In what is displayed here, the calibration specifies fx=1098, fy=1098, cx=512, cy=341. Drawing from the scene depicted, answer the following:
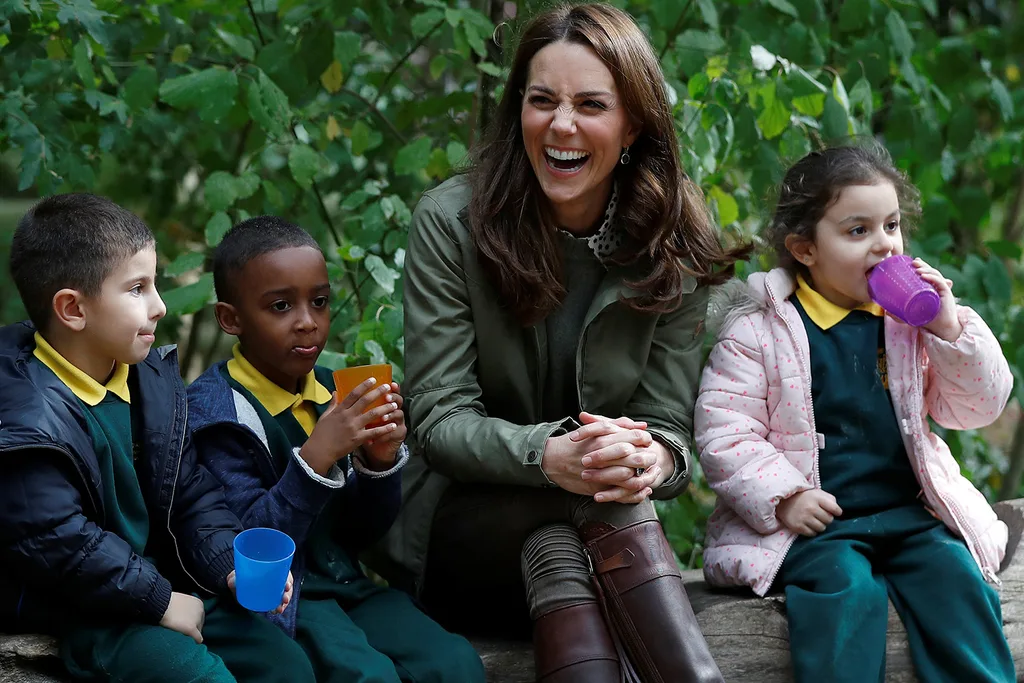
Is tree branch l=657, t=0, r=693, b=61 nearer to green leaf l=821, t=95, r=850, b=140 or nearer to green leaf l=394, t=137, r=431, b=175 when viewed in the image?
green leaf l=821, t=95, r=850, b=140

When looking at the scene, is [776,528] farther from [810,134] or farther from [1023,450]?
[1023,450]

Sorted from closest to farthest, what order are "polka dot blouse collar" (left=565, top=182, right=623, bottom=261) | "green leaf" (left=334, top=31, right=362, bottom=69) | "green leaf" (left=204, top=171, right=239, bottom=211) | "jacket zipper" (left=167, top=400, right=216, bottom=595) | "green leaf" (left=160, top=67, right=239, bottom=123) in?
"jacket zipper" (left=167, top=400, right=216, bottom=595), "polka dot blouse collar" (left=565, top=182, right=623, bottom=261), "green leaf" (left=160, top=67, right=239, bottom=123), "green leaf" (left=204, top=171, right=239, bottom=211), "green leaf" (left=334, top=31, right=362, bottom=69)

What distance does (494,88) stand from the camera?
3422 millimetres

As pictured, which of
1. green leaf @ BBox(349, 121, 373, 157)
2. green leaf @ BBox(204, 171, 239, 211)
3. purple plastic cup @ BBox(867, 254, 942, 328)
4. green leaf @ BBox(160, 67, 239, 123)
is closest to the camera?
purple plastic cup @ BBox(867, 254, 942, 328)

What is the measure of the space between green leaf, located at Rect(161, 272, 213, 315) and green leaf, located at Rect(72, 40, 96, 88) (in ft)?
2.00

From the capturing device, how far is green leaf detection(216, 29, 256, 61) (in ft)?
11.0

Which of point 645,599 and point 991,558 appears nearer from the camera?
point 645,599

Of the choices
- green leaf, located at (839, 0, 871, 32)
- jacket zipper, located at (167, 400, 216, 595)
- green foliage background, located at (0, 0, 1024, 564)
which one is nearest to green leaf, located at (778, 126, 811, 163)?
green foliage background, located at (0, 0, 1024, 564)

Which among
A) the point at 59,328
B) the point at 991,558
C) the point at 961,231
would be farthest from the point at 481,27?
the point at 961,231

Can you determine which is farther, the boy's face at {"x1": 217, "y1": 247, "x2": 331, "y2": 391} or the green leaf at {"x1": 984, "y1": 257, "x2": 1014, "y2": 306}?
the green leaf at {"x1": 984, "y1": 257, "x2": 1014, "y2": 306}

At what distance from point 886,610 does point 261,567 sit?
135 centimetres

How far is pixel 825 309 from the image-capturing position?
2711 mm

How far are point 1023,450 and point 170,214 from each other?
3727 mm

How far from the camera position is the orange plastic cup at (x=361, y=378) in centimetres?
231
